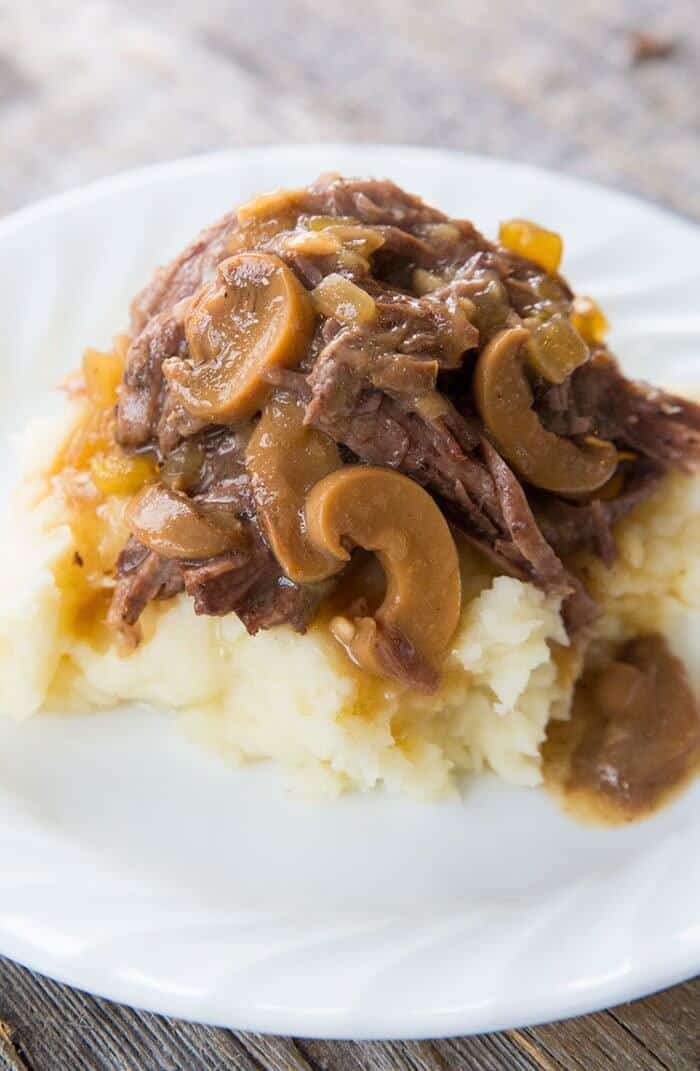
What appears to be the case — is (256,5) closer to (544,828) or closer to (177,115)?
(177,115)

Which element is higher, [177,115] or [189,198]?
[177,115]

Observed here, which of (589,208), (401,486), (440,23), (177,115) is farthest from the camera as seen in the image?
(440,23)

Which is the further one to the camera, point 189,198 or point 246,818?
point 189,198

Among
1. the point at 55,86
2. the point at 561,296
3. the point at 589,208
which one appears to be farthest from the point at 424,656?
the point at 55,86

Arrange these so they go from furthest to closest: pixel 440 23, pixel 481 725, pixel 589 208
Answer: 1. pixel 440 23
2. pixel 589 208
3. pixel 481 725

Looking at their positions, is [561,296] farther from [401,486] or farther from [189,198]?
[189,198]

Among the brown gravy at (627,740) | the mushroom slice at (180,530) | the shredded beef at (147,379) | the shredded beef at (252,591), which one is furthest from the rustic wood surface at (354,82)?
the shredded beef at (252,591)

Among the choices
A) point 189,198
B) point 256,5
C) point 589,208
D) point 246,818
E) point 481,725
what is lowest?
point 246,818

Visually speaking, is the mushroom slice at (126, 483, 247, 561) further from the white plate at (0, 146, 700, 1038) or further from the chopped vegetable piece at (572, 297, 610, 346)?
the chopped vegetable piece at (572, 297, 610, 346)
